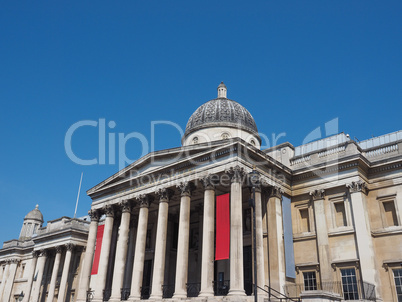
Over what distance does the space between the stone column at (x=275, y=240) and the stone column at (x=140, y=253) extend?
8.84 metres

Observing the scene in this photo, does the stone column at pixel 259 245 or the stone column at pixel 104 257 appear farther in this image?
the stone column at pixel 104 257

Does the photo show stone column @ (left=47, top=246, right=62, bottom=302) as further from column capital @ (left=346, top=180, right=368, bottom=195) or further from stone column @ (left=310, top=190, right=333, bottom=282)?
column capital @ (left=346, top=180, right=368, bottom=195)

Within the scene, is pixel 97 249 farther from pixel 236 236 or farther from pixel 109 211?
pixel 236 236

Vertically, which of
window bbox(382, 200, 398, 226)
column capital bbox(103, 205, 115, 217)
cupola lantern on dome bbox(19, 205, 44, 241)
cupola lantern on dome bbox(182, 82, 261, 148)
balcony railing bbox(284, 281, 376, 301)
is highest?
cupola lantern on dome bbox(182, 82, 261, 148)

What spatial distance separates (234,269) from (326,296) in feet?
17.7

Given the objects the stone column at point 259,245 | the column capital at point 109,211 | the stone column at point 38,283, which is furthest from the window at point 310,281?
the stone column at point 38,283

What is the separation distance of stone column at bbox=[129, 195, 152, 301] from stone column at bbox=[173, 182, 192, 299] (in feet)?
12.3

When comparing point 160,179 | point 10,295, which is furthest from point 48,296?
point 160,179

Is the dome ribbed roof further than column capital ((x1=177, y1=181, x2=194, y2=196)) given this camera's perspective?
Yes

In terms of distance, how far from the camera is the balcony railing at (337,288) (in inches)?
864

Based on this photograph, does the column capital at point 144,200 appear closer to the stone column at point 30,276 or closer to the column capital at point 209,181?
the column capital at point 209,181

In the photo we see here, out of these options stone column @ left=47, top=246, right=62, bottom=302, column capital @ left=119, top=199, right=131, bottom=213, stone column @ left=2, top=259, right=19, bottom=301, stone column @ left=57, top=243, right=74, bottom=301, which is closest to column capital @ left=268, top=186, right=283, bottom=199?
column capital @ left=119, top=199, right=131, bottom=213

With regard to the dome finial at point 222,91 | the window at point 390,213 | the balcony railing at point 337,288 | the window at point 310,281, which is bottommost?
the balcony railing at point 337,288

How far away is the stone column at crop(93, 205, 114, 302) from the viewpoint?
90.4ft
